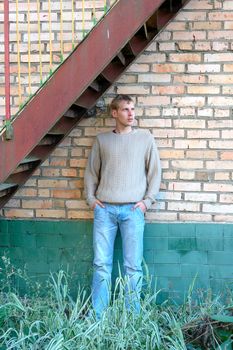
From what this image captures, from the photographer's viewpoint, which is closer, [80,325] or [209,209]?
[80,325]

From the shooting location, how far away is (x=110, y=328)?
3693 mm

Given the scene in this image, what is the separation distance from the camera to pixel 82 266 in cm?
483

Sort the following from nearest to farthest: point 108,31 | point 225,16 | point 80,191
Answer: point 108,31 < point 225,16 < point 80,191

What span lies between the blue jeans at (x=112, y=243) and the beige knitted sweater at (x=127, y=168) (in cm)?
10

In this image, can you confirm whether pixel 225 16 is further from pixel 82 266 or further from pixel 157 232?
pixel 82 266

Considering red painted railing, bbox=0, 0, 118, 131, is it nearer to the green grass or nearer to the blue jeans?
the blue jeans

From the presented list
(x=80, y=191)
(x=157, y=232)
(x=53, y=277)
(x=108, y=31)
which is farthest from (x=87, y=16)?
(x=53, y=277)

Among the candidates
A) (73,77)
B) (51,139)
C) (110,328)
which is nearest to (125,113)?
(51,139)

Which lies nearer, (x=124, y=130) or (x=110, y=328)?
(x=110, y=328)

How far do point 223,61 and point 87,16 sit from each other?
1.22 meters

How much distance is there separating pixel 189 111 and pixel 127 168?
28.8 inches

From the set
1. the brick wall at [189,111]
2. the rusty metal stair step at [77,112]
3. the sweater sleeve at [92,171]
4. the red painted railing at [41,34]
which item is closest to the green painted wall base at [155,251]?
the brick wall at [189,111]

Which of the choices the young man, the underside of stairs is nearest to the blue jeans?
the young man

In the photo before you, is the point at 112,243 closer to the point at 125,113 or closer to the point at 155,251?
the point at 155,251
